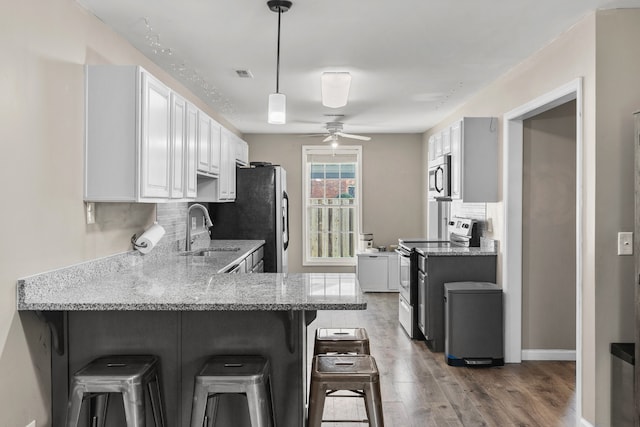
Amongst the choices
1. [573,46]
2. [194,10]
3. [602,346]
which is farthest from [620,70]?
[194,10]

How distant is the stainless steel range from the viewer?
507 cm

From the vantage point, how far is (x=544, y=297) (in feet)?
14.6

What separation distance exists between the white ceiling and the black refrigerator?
86 cm

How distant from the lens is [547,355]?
175 inches

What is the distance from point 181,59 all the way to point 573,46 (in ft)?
8.98

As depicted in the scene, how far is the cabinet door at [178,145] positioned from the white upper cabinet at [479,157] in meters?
2.44

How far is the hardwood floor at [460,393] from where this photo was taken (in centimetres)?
321

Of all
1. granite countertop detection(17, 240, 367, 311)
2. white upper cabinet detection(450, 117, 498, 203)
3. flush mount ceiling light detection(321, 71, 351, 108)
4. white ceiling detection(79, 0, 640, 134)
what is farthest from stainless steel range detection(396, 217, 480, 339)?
granite countertop detection(17, 240, 367, 311)

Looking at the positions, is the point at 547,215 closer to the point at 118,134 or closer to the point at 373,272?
the point at 118,134

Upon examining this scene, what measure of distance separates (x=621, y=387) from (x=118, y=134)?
3.08 meters

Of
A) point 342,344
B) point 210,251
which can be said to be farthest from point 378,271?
point 342,344

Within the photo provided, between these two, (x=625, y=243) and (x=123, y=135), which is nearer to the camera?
(x=123, y=135)

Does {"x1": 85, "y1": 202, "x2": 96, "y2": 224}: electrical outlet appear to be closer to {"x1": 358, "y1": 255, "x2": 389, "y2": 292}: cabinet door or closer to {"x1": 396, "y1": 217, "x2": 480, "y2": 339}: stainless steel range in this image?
{"x1": 396, "y1": 217, "x2": 480, "y2": 339}: stainless steel range

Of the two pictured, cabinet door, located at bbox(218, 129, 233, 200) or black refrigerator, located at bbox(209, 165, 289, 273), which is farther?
black refrigerator, located at bbox(209, 165, 289, 273)
